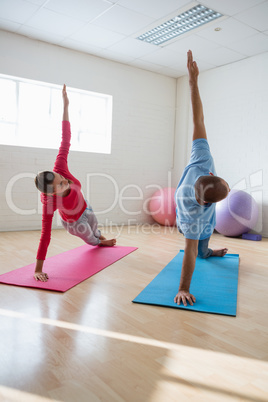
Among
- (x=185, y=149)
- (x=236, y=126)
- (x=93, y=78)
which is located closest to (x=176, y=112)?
(x=185, y=149)

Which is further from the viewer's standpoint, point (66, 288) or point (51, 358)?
point (66, 288)

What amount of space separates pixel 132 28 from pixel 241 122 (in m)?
2.18

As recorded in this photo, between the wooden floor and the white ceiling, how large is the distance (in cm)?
304

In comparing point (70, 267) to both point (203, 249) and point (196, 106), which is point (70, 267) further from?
point (196, 106)

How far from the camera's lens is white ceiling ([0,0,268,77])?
3812 millimetres

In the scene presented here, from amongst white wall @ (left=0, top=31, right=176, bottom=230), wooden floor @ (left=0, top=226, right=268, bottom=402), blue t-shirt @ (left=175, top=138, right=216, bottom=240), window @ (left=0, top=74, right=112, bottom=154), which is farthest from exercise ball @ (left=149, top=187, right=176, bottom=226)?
blue t-shirt @ (left=175, top=138, right=216, bottom=240)

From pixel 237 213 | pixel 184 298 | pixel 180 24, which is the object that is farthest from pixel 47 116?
pixel 184 298

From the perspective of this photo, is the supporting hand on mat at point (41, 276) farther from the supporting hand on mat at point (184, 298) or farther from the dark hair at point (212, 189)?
the dark hair at point (212, 189)

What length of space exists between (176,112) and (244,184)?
2.07 meters

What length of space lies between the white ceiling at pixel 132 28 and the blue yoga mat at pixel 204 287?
281 cm

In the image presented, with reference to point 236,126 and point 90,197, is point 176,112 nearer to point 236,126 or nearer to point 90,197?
point 236,126

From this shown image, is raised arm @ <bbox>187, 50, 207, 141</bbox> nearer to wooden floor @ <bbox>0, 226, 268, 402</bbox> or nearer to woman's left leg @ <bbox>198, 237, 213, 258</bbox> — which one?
woman's left leg @ <bbox>198, 237, 213, 258</bbox>

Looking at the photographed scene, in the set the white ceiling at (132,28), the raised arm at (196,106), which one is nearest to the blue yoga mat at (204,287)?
the raised arm at (196,106)

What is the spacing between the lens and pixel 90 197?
5500mm
